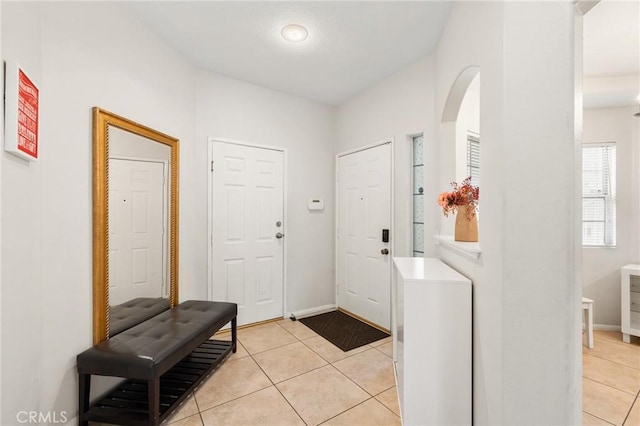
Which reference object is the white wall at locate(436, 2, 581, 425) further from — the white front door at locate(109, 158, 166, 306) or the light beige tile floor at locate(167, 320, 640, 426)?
the white front door at locate(109, 158, 166, 306)

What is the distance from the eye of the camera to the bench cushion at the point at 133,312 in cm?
184

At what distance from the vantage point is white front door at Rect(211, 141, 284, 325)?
2.95 metres

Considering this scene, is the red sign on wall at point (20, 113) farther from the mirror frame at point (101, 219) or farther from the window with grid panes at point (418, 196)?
the window with grid panes at point (418, 196)

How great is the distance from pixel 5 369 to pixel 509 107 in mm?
2423

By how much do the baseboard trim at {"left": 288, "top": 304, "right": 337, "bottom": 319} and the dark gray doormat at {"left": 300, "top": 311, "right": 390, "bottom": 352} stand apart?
0.09 metres

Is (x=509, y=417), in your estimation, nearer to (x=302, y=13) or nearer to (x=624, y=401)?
(x=624, y=401)

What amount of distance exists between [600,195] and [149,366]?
4.54 metres

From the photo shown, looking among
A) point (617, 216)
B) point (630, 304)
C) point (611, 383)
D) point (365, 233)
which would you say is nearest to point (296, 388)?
point (365, 233)

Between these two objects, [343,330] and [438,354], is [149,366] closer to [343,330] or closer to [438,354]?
[438,354]

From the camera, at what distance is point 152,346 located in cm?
165

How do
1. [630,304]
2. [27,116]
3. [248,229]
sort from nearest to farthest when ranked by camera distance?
[27,116] < [630,304] < [248,229]

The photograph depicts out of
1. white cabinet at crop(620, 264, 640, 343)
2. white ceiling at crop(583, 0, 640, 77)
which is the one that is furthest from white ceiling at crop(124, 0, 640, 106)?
white cabinet at crop(620, 264, 640, 343)

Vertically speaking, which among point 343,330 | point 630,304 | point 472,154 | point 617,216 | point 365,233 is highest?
Answer: point 472,154

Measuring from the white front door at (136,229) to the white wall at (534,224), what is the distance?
2345 millimetres
